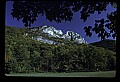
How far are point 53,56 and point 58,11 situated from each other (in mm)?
1748

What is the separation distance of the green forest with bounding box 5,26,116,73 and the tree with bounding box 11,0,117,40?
110cm

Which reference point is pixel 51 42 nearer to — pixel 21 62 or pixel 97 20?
pixel 21 62

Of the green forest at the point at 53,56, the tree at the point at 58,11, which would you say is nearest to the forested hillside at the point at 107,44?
the green forest at the point at 53,56

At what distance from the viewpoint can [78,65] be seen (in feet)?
18.4

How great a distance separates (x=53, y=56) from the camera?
5.82 metres

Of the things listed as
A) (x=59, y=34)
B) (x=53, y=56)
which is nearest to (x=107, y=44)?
(x=59, y=34)

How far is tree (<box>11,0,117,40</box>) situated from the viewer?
420 centimetres

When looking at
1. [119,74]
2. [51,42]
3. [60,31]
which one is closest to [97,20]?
[60,31]

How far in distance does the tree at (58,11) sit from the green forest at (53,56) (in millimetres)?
1097

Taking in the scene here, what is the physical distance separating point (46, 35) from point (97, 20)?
4.31 ft

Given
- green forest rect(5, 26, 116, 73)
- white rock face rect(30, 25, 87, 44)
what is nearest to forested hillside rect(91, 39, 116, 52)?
green forest rect(5, 26, 116, 73)

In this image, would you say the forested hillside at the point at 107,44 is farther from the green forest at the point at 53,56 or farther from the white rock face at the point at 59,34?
the white rock face at the point at 59,34

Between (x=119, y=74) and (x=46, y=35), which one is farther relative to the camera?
(x=46, y=35)
